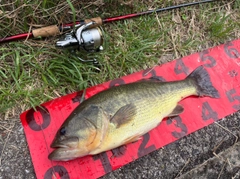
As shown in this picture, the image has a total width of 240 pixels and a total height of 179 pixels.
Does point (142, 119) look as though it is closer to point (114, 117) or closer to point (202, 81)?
point (114, 117)

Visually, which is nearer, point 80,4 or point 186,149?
point 186,149

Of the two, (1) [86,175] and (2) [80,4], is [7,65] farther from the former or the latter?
(1) [86,175]

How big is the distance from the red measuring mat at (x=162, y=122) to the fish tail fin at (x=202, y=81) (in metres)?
0.11

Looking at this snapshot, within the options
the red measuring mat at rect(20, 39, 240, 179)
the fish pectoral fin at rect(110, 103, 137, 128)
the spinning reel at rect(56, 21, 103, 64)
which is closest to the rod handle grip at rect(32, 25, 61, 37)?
the spinning reel at rect(56, 21, 103, 64)

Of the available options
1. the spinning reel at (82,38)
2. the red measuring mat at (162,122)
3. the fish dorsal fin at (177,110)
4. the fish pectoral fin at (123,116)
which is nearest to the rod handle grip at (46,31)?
the spinning reel at (82,38)

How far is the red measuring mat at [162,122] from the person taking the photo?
236cm

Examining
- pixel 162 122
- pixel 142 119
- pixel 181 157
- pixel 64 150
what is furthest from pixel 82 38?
pixel 181 157

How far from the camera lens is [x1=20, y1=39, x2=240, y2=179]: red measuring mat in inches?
93.0

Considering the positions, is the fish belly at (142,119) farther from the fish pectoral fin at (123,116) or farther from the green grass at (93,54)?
the green grass at (93,54)

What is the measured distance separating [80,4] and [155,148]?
164 cm

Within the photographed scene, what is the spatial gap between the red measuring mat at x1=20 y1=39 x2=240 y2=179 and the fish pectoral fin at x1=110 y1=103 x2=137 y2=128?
0.40 meters

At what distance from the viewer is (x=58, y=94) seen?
8.76 ft

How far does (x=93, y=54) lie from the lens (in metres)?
2.81

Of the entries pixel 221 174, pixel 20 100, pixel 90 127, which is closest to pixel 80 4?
pixel 20 100
